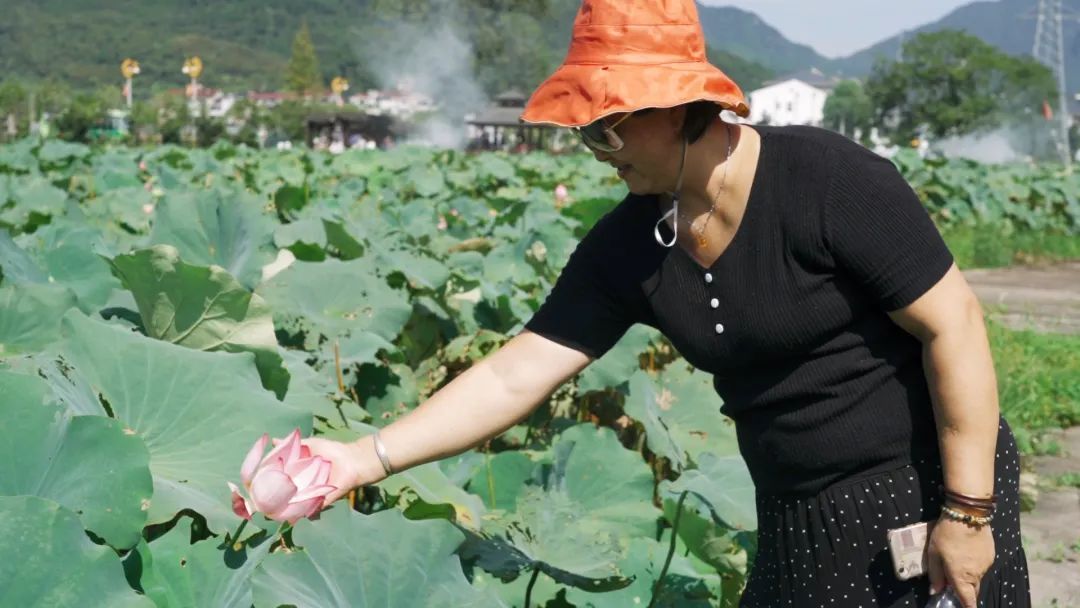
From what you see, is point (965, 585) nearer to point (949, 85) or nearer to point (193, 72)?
point (193, 72)

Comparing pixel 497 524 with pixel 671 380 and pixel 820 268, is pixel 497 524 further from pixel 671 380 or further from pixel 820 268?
pixel 671 380

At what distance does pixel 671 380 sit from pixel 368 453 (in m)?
1.42

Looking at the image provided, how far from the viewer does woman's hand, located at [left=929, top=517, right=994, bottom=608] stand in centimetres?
158

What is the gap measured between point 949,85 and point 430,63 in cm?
3030

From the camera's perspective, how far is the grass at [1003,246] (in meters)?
11.2

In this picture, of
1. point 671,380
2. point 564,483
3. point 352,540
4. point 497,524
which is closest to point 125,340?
point 352,540

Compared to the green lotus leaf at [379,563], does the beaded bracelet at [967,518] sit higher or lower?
lower

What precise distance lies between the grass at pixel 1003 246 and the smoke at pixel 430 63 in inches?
1743

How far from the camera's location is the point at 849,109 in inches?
3430

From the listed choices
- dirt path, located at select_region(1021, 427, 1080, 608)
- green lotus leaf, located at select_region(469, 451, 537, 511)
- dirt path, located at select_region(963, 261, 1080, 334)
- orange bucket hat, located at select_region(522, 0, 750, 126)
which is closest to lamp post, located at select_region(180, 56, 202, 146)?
dirt path, located at select_region(963, 261, 1080, 334)

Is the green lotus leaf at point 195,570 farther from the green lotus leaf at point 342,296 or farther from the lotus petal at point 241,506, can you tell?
the green lotus leaf at point 342,296

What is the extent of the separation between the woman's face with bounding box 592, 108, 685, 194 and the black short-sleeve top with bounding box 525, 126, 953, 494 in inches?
4.5

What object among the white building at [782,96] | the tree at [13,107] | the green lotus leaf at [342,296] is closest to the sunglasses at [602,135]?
the white building at [782,96]

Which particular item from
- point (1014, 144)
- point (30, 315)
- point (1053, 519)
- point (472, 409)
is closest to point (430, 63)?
point (1014, 144)
